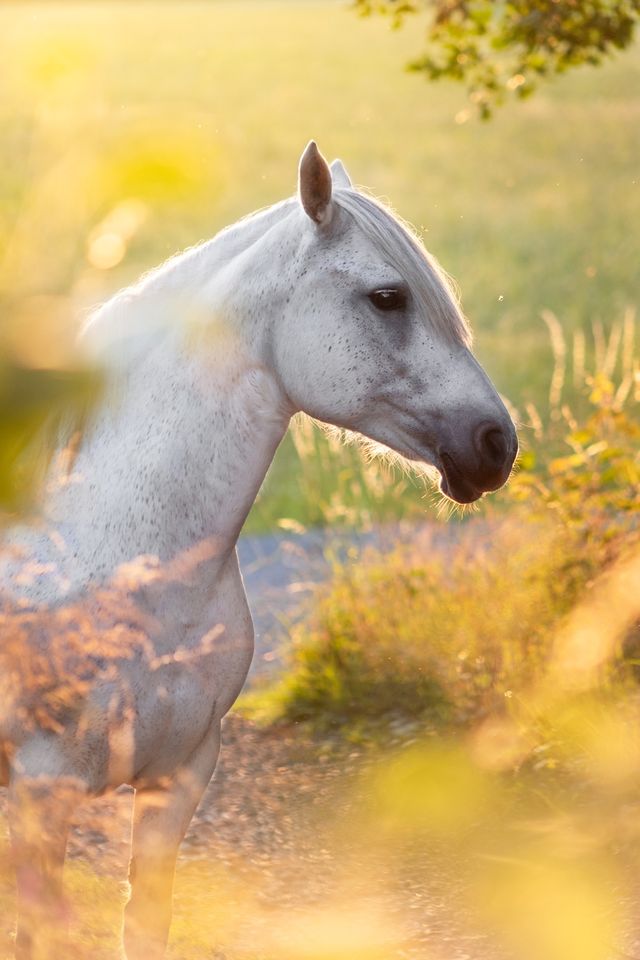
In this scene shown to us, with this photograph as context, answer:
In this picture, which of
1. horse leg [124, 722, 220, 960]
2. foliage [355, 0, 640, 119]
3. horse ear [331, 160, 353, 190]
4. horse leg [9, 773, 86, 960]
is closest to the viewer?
horse leg [9, 773, 86, 960]

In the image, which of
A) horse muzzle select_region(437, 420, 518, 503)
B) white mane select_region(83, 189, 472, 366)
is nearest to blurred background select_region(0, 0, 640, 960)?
white mane select_region(83, 189, 472, 366)

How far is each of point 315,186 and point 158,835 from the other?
51.5 inches

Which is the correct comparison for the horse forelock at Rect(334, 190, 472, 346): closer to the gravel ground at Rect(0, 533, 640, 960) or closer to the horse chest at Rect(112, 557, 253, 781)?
the horse chest at Rect(112, 557, 253, 781)

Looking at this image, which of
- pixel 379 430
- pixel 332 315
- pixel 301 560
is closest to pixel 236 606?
pixel 379 430

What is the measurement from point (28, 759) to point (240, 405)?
2.53 ft

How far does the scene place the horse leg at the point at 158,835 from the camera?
244cm

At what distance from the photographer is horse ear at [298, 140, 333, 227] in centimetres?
219

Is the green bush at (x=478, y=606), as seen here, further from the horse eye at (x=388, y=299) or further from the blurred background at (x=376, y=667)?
the horse eye at (x=388, y=299)

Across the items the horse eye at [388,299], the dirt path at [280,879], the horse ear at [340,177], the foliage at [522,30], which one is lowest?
the dirt path at [280,879]

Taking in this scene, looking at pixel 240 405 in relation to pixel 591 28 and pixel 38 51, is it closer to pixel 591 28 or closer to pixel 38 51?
pixel 38 51

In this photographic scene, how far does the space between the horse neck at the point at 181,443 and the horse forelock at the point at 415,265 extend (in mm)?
234

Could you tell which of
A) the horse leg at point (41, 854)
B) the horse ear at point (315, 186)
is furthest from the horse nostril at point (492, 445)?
the horse leg at point (41, 854)

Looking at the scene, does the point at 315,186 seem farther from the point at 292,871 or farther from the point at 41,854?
the point at 292,871

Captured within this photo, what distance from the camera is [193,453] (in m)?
2.33
